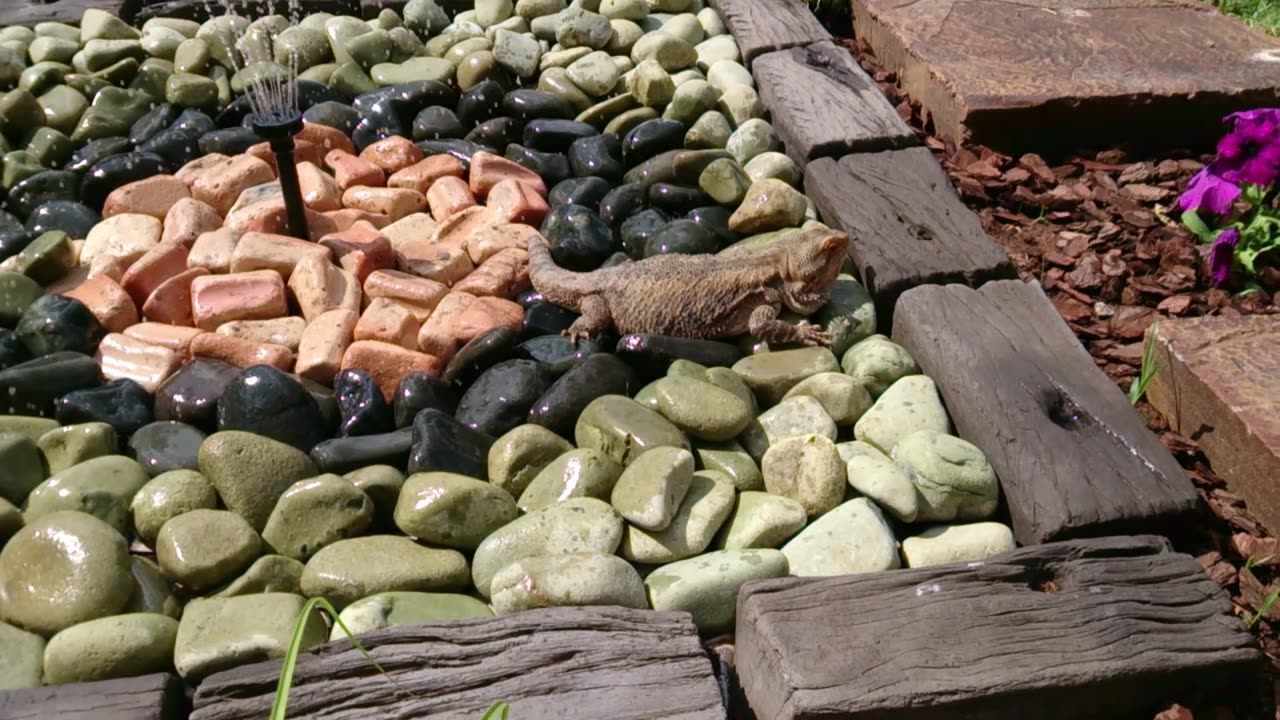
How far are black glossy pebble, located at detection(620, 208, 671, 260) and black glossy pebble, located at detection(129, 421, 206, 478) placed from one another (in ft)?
5.61

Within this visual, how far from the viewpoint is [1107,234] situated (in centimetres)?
432

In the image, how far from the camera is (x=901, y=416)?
3.39 m

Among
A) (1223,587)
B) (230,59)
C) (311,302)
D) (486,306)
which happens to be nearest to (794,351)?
(486,306)

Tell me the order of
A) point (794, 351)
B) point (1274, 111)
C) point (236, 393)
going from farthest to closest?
point (1274, 111), point (794, 351), point (236, 393)

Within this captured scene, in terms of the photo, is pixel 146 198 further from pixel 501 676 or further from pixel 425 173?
pixel 501 676

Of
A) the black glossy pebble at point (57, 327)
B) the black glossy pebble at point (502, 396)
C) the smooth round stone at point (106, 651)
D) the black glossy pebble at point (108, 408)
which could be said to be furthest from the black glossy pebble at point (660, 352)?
the black glossy pebble at point (57, 327)

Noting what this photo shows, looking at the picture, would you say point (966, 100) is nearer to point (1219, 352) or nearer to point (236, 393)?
point (1219, 352)

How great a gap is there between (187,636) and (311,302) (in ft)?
5.16

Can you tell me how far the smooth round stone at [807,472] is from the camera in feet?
10.1

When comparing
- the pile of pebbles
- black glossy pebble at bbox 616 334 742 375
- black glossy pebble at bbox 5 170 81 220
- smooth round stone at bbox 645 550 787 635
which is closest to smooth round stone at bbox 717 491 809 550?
the pile of pebbles

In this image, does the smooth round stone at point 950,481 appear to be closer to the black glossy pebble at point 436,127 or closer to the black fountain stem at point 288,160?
the black fountain stem at point 288,160

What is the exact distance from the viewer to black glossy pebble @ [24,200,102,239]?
443cm

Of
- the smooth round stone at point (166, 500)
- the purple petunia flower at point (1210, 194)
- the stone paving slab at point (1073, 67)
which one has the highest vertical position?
the stone paving slab at point (1073, 67)

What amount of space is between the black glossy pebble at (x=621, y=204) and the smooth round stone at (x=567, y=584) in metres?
1.98
